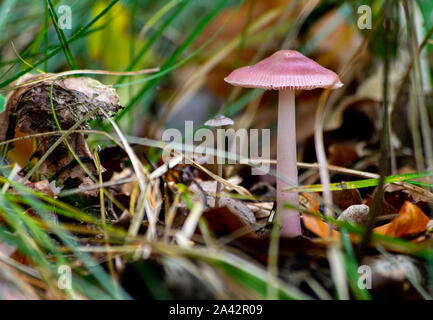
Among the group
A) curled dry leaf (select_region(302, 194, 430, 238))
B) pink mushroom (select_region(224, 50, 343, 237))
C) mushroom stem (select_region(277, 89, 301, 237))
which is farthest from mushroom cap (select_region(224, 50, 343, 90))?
curled dry leaf (select_region(302, 194, 430, 238))

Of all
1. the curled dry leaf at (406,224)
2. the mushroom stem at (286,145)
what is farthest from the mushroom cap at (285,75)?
the curled dry leaf at (406,224)

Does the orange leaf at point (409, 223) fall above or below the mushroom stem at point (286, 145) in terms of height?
below

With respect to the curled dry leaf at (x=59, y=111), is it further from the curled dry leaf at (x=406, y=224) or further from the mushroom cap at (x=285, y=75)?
the curled dry leaf at (x=406, y=224)

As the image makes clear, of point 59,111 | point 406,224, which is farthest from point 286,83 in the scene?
point 59,111

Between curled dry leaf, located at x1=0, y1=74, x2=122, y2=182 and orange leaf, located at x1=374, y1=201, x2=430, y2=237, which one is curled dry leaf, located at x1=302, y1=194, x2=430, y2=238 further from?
curled dry leaf, located at x1=0, y1=74, x2=122, y2=182

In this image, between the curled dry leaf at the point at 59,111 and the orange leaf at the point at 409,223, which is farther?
the curled dry leaf at the point at 59,111

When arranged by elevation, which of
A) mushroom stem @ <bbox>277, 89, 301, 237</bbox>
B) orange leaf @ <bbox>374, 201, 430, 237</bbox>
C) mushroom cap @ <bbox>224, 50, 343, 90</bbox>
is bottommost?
orange leaf @ <bbox>374, 201, 430, 237</bbox>

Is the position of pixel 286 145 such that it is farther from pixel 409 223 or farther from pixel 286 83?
pixel 409 223

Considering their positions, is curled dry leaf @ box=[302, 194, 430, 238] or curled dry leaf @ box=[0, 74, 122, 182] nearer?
curled dry leaf @ box=[302, 194, 430, 238]
